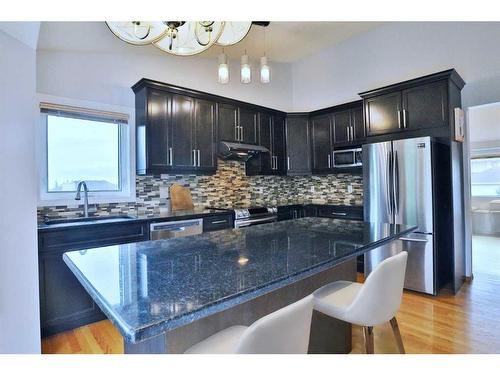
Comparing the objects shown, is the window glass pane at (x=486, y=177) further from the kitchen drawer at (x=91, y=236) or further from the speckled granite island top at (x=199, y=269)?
the kitchen drawer at (x=91, y=236)

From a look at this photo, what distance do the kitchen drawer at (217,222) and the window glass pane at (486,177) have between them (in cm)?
668

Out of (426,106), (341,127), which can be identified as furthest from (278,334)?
(341,127)

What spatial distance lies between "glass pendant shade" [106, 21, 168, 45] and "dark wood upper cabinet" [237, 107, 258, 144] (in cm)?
221

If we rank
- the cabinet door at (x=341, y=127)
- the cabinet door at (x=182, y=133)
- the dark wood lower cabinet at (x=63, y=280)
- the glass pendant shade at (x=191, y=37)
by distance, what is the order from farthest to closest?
the cabinet door at (x=341, y=127)
the cabinet door at (x=182, y=133)
the dark wood lower cabinet at (x=63, y=280)
the glass pendant shade at (x=191, y=37)

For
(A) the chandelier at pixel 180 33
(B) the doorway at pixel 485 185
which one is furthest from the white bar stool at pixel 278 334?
(B) the doorway at pixel 485 185

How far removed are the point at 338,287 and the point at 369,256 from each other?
208 centimetres

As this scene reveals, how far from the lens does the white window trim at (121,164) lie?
286cm

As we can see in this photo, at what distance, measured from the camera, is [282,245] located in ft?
5.05

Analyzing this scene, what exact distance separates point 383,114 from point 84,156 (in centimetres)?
353

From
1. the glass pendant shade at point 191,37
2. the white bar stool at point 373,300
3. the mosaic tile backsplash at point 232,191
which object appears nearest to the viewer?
the white bar stool at point 373,300

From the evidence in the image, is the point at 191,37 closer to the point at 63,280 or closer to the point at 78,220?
the point at 78,220
